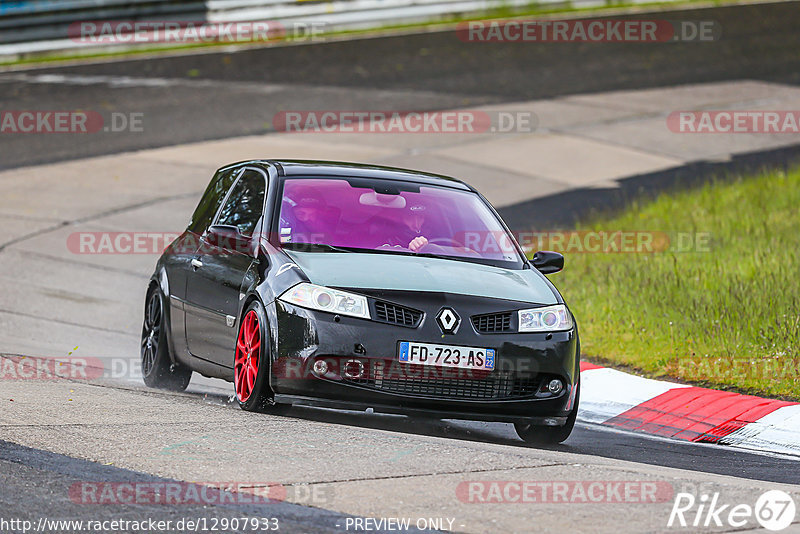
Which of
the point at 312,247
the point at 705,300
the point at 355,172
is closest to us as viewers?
the point at 312,247

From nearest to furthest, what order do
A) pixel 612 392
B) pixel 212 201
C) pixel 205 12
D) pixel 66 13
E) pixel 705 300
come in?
pixel 612 392, pixel 212 201, pixel 705 300, pixel 66 13, pixel 205 12

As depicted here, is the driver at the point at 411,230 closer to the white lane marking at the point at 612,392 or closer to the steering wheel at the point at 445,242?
the steering wheel at the point at 445,242

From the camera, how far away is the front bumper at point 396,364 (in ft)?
24.3

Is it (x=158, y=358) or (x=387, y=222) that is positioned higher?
(x=387, y=222)

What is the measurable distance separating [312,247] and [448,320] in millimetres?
1174

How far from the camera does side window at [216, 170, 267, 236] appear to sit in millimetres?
8805

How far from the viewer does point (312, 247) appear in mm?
8227

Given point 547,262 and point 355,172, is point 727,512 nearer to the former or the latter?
point 547,262

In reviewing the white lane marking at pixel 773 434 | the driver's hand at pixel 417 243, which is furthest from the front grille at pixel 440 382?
the white lane marking at pixel 773 434

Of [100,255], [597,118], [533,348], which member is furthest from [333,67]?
[533,348]

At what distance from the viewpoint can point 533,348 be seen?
764cm

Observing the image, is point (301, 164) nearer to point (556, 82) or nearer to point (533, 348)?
point (533, 348)

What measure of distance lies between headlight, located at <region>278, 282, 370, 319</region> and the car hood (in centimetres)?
5

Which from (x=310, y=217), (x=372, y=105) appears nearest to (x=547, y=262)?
(x=310, y=217)
